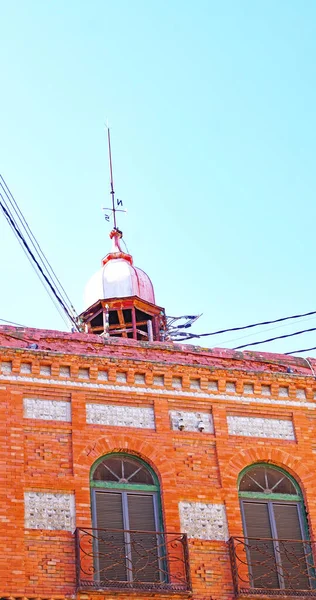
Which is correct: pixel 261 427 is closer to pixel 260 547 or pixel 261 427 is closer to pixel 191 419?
pixel 191 419

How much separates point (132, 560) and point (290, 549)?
3316 millimetres

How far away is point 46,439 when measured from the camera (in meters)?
21.6

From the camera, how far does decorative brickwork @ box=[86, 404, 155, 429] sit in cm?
2228

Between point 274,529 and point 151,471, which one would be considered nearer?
point 151,471

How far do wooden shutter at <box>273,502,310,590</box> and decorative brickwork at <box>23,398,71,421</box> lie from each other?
4.60m

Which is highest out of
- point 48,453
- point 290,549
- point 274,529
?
point 48,453

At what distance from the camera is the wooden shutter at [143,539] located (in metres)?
20.9

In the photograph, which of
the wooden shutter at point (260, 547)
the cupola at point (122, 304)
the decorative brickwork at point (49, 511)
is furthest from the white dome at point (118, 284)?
the decorative brickwork at point (49, 511)

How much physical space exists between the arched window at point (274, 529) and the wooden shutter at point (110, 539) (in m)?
2.52

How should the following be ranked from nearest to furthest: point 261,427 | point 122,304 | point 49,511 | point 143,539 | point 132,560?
point 49,511
point 132,560
point 143,539
point 261,427
point 122,304

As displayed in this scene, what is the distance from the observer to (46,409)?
72.0 feet

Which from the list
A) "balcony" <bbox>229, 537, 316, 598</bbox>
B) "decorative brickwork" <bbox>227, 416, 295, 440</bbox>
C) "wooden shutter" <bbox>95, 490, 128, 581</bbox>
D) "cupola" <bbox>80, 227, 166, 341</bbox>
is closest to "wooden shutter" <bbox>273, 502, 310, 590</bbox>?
"balcony" <bbox>229, 537, 316, 598</bbox>

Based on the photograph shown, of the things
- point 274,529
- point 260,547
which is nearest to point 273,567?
point 260,547

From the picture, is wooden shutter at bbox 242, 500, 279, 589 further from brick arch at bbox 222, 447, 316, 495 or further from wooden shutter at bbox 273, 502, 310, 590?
brick arch at bbox 222, 447, 316, 495
